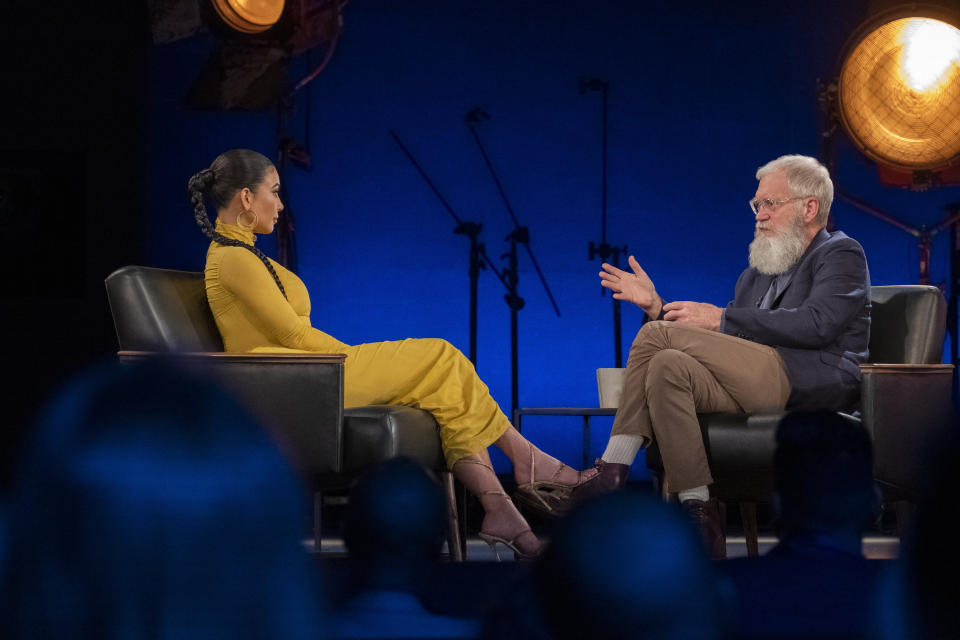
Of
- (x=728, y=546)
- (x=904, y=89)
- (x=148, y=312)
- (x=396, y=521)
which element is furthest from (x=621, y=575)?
(x=904, y=89)

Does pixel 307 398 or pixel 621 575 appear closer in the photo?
pixel 621 575

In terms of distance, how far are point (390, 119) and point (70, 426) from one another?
4304 mm

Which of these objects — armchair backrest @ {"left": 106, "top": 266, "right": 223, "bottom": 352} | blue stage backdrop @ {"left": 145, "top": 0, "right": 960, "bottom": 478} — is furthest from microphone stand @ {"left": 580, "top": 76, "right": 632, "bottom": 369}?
armchair backrest @ {"left": 106, "top": 266, "right": 223, "bottom": 352}

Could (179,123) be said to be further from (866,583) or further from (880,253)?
(866,583)

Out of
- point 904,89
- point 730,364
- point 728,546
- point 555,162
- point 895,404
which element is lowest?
point 728,546

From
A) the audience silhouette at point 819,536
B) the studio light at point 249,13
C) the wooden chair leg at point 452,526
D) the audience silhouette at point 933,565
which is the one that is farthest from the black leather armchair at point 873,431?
the studio light at point 249,13

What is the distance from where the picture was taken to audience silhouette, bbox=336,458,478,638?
506 mm

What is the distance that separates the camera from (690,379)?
2.51 m

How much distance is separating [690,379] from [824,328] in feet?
1.38

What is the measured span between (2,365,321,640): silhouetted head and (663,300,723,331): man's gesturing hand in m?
2.43

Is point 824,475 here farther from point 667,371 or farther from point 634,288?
point 634,288

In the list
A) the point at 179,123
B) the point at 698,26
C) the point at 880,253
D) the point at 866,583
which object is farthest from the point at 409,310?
the point at 866,583

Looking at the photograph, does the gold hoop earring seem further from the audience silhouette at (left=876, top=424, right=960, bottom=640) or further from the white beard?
the audience silhouette at (left=876, top=424, right=960, bottom=640)

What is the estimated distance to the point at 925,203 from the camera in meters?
4.56
